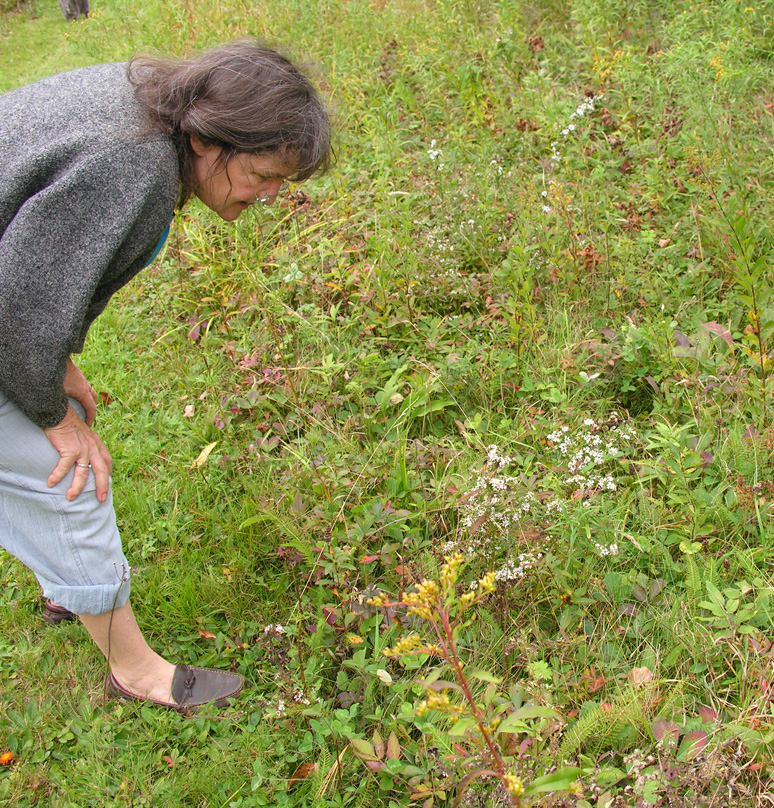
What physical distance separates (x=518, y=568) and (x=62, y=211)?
1.65m

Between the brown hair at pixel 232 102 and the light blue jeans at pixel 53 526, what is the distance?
0.85 metres

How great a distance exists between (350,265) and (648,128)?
195 cm

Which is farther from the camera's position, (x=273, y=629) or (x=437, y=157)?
(x=437, y=157)

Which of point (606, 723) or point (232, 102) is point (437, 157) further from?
point (606, 723)

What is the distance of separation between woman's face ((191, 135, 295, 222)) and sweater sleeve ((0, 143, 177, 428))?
242 millimetres

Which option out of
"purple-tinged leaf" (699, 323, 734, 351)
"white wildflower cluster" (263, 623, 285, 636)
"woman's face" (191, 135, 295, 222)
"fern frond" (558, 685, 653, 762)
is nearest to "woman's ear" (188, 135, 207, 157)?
"woman's face" (191, 135, 295, 222)

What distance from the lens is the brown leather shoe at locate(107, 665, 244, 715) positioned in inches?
91.8

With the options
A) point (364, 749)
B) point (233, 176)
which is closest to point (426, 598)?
point (364, 749)

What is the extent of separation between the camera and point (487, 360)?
3.20 meters

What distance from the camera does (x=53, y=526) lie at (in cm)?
196

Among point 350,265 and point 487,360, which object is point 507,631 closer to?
point 487,360

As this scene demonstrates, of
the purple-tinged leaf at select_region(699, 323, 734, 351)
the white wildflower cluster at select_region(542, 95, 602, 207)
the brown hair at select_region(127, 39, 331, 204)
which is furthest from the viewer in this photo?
the white wildflower cluster at select_region(542, 95, 602, 207)

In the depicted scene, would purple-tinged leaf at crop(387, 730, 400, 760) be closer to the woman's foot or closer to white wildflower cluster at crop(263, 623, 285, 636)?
white wildflower cluster at crop(263, 623, 285, 636)

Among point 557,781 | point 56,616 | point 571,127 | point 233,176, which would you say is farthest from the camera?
point 571,127
